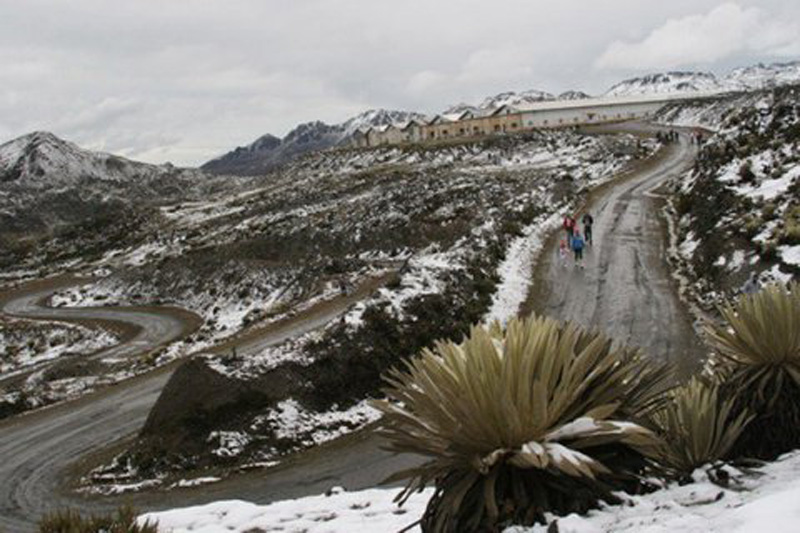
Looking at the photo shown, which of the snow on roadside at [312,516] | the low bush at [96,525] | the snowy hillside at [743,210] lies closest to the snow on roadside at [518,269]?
the snowy hillside at [743,210]

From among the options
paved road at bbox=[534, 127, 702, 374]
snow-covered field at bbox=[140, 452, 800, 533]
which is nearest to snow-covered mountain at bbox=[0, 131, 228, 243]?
paved road at bbox=[534, 127, 702, 374]

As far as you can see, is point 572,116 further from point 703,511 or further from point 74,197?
point 703,511

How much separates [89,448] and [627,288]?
15423 mm

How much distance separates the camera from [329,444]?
45.9 feet

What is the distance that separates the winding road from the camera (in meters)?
12.3

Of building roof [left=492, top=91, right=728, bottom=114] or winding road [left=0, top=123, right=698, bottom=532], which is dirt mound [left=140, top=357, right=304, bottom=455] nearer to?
winding road [left=0, top=123, right=698, bottom=532]

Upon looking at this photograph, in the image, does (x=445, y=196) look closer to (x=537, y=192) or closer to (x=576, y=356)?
(x=537, y=192)

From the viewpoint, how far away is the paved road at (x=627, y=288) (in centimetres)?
1539

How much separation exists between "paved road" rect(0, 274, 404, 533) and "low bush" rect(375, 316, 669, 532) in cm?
745

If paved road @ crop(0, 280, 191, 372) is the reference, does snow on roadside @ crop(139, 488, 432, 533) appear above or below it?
below

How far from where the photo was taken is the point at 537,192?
128 ft

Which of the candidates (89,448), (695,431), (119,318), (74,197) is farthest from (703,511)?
(74,197)

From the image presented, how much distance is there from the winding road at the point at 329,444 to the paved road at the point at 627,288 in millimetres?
31

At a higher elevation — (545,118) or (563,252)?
(545,118)
